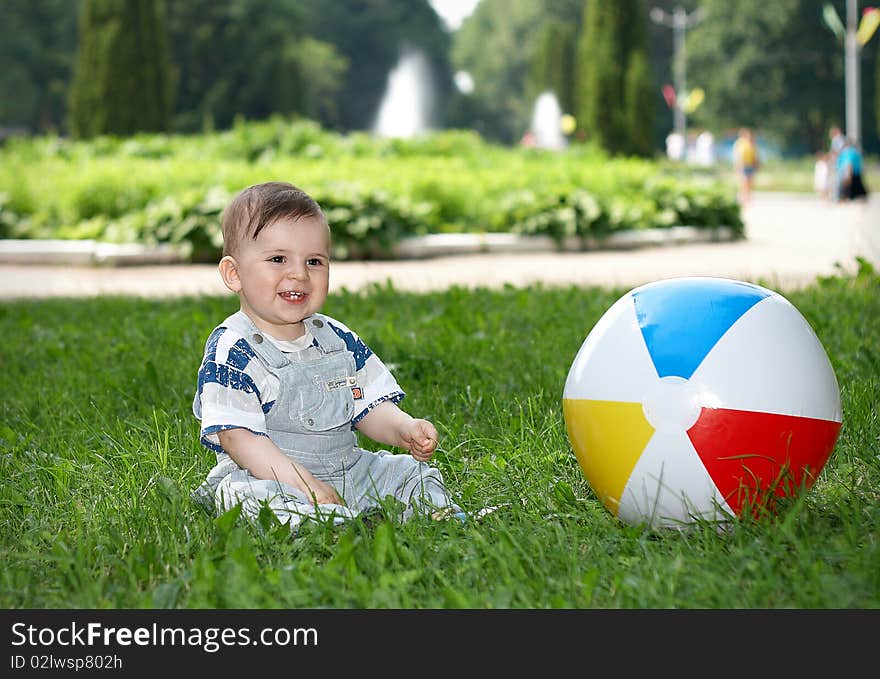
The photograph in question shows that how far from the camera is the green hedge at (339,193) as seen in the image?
13695mm

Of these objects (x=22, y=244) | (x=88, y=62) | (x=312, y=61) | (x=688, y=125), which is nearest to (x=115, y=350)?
(x=22, y=244)

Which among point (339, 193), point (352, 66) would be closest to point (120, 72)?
point (339, 193)

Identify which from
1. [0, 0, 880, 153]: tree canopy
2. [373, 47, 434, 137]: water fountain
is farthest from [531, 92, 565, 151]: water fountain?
[373, 47, 434, 137]: water fountain

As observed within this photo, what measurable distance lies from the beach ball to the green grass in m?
0.09

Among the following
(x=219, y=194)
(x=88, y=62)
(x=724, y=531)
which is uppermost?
(x=88, y=62)

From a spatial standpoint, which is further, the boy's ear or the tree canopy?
the tree canopy

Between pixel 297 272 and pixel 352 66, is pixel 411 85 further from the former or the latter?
pixel 297 272

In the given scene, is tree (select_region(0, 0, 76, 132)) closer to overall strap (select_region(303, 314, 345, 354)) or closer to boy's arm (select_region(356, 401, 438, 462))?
overall strap (select_region(303, 314, 345, 354))

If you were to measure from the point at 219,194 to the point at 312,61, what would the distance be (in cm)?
6085

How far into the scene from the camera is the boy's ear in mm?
3682
